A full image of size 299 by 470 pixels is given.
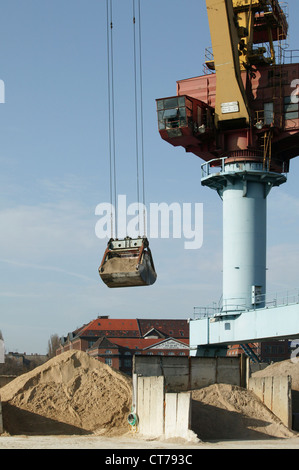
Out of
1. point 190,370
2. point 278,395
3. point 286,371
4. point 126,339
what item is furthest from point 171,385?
point 126,339

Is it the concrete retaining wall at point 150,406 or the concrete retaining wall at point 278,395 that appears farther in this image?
the concrete retaining wall at point 278,395

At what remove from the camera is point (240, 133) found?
51.6 metres

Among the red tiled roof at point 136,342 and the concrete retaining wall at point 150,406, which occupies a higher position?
the concrete retaining wall at point 150,406

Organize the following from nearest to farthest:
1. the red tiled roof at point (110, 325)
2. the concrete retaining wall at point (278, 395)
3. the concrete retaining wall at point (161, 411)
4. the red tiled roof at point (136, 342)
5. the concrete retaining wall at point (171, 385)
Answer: the concrete retaining wall at point (161, 411) < the concrete retaining wall at point (171, 385) < the concrete retaining wall at point (278, 395) < the red tiled roof at point (136, 342) < the red tiled roof at point (110, 325)

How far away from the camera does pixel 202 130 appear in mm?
50594

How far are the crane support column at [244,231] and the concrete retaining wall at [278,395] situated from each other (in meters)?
15.8

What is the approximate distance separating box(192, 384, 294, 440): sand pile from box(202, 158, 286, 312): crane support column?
54.8 feet

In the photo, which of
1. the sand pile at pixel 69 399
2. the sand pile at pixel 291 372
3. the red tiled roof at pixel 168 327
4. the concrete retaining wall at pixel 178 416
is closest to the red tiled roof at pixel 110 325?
the red tiled roof at pixel 168 327

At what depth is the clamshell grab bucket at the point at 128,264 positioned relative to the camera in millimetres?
31906

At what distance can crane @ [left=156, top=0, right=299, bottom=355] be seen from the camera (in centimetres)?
4922

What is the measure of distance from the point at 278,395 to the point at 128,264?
818cm

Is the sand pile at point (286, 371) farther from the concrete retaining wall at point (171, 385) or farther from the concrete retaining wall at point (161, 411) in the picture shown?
the concrete retaining wall at point (161, 411)
